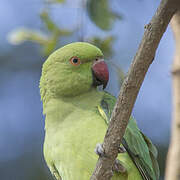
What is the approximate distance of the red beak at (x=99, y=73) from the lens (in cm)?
290

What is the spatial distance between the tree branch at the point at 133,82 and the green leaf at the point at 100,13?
45.6 inches

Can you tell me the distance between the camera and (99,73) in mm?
2896

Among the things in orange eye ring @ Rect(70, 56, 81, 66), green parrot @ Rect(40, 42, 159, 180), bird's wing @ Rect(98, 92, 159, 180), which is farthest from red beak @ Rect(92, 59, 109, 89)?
bird's wing @ Rect(98, 92, 159, 180)

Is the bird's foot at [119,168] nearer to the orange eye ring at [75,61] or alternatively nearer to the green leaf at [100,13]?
the orange eye ring at [75,61]

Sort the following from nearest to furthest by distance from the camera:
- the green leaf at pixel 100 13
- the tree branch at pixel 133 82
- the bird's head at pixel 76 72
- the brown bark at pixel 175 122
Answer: the tree branch at pixel 133 82
the brown bark at pixel 175 122
the bird's head at pixel 76 72
the green leaf at pixel 100 13

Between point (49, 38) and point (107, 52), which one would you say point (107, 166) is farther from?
point (49, 38)

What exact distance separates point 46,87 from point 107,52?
64 centimetres

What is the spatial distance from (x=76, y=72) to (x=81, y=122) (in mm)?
428

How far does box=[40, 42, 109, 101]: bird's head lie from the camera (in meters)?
2.89

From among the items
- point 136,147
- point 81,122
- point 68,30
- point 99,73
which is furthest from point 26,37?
point 136,147

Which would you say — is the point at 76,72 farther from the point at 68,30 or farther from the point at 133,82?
the point at 133,82

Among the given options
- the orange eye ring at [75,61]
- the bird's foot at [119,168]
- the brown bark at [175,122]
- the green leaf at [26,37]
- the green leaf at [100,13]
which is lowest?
the bird's foot at [119,168]

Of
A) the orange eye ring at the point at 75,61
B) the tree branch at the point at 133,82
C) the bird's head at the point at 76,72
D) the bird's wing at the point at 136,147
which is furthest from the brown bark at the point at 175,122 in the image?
the orange eye ring at the point at 75,61

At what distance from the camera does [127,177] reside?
8.50 feet
